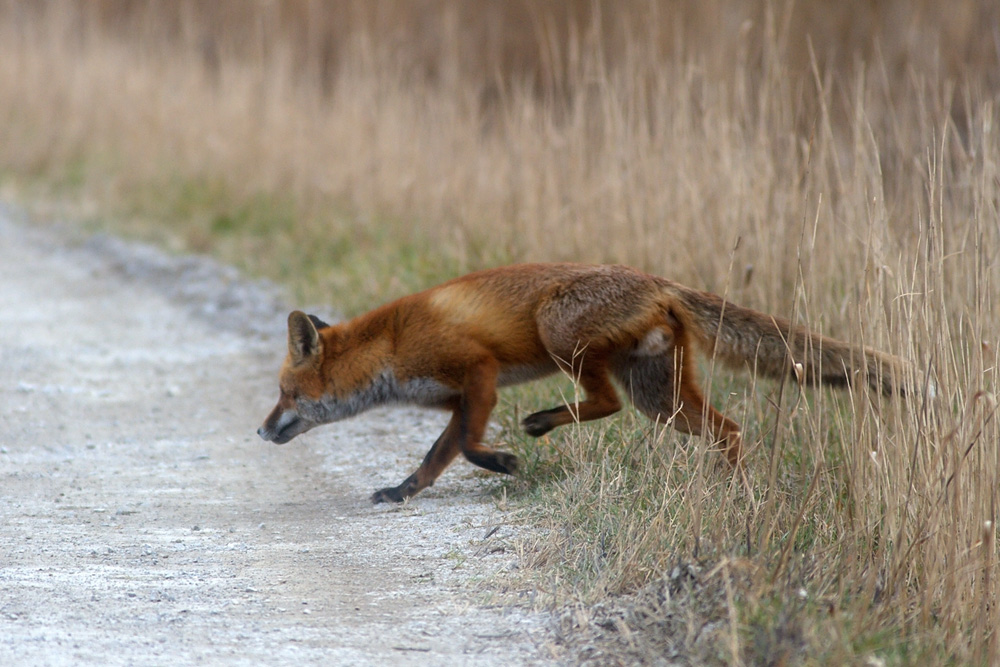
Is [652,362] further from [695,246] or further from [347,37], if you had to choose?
[347,37]

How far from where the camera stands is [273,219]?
1093cm

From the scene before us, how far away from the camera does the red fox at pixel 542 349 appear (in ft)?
15.6

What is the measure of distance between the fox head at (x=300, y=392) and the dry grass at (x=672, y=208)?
1.04 m

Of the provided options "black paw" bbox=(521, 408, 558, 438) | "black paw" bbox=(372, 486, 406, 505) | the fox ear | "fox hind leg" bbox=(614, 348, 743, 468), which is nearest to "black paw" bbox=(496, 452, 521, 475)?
"black paw" bbox=(521, 408, 558, 438)

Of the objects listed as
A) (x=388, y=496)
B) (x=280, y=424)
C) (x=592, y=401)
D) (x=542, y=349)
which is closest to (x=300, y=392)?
(x=280, y=424)

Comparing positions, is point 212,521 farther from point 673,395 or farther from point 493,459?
point 673,395

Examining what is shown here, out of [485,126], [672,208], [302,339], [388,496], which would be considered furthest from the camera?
[485,126]

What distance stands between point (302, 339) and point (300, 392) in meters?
0.27

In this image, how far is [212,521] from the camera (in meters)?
4.80

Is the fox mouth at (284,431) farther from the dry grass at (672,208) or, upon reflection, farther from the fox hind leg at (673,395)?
the fox hind leg at (673,395)

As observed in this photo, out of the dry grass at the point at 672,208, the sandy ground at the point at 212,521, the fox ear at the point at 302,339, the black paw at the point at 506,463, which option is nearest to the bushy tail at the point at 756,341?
the dry grass at the point at 672,208

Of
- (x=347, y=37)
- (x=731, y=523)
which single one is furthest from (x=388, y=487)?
(x=347, y=37)

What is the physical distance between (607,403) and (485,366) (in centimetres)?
56

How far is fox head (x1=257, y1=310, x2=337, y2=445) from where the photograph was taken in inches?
211
